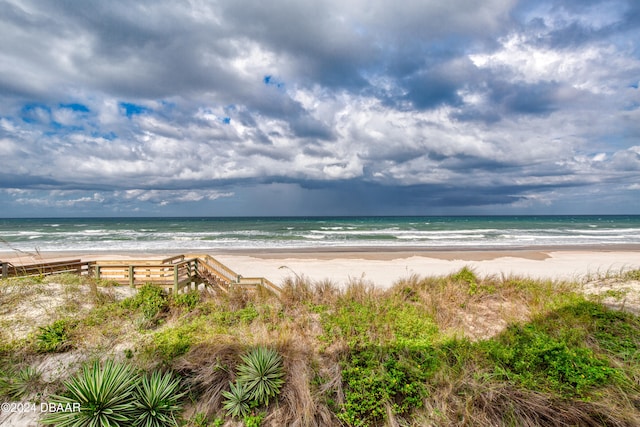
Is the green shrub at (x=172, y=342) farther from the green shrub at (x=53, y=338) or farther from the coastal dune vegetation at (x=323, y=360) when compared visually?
the green shrub at (x=53, y=338)

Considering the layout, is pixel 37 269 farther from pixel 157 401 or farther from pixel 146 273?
pixel 157 401

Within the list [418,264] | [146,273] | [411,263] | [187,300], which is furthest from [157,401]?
[411,263]

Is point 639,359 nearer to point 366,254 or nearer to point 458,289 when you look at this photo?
point 458,289

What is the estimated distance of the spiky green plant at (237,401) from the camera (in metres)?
4.41

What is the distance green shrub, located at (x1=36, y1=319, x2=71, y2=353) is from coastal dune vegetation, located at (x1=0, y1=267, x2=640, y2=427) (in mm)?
24

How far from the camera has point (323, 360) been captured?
16.8 feet

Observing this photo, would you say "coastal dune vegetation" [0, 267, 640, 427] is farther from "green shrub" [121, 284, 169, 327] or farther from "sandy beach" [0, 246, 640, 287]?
"sandy beach" [0, 246, 640, 287]

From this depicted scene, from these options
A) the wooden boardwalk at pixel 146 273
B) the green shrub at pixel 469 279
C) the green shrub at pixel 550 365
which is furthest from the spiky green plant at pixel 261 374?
the green shrub at pixel 469 279

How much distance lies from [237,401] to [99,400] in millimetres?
1826

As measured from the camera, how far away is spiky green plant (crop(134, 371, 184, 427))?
4.28 metres

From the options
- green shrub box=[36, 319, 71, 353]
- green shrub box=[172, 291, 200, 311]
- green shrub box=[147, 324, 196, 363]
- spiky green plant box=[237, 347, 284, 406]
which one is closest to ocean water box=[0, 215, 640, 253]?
green shrub box=[172, 291, 200, 311]

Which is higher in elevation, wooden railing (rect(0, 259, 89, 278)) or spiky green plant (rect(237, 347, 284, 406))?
wooden railing (rect(0, 259, 89, 278))

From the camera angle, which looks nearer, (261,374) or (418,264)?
(261,374)

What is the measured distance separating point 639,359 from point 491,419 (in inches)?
112
